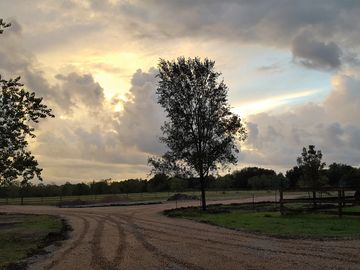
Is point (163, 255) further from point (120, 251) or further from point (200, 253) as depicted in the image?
point (120, 251)

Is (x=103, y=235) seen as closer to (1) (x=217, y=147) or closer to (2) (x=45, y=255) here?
(2) (x=45, y=255)

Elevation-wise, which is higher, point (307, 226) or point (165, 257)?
point (307, 226)

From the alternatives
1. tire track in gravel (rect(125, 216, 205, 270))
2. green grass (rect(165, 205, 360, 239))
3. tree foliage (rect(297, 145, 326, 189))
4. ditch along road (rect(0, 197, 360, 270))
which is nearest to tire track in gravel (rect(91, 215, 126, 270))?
ditch along road (rect(0, 197, 360, 270))

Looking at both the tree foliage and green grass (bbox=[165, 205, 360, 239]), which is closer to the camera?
green grass (bbox=[165, 205, 360, 239])

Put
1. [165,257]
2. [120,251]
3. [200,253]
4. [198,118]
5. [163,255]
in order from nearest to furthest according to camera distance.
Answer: [165,257] < [163,255] < [200,253] < [120,251] < [198,118]

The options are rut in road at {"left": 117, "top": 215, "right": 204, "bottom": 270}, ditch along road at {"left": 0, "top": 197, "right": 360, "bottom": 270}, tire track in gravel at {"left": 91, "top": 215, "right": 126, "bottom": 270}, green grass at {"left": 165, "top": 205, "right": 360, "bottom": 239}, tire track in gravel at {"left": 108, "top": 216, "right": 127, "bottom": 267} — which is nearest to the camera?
rut in road at {"left": 117, "top": 215, "right": 204, "bottom": 270}

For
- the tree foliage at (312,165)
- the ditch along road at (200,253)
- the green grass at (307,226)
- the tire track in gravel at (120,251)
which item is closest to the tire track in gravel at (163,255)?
the ditch along road at (200,253)

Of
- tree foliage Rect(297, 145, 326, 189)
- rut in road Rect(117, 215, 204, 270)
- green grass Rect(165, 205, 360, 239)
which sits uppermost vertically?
tree foliage Rect(297, 145, 326, 189)

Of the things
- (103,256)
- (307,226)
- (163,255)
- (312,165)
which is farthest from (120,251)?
(312,165)

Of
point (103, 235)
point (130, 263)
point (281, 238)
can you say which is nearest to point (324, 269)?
point (130, 263)

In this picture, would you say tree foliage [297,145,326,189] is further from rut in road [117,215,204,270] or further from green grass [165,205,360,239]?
rut in road [117,215,204,270]

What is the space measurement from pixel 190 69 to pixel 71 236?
77.4 ft

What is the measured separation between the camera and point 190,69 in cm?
4412

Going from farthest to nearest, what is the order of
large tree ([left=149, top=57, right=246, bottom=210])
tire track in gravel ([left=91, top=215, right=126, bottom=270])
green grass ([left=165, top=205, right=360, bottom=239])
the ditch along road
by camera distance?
large tree ([left=149, top=57, right=246, bottom=210])
green grass ([left=165, top=205, right=360, bottom=239])
tire track in gravel ([left=91, top=215, right=126, bottom=270])
the ditch along road
